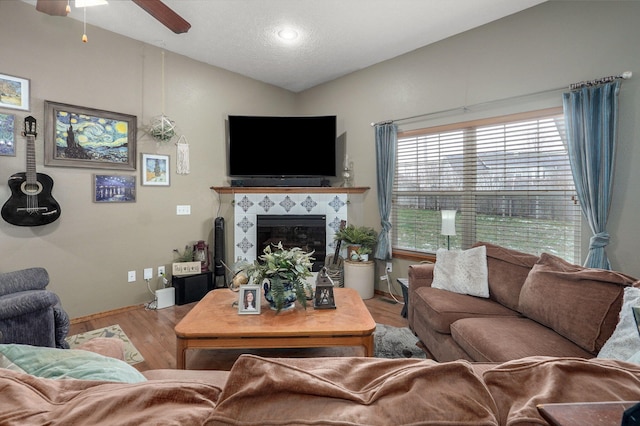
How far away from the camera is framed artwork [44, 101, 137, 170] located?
9.72 ft

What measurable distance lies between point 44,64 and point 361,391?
4.01 meters

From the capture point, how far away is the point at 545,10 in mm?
2781

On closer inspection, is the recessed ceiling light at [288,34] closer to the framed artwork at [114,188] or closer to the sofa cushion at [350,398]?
the framed artwork at [114,188]

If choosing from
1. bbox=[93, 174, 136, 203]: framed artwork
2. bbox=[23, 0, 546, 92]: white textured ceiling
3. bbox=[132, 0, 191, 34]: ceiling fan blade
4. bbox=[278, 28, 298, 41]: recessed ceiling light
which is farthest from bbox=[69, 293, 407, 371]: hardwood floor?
bbox=[278, 28, 298, 41]: recessed ceiling light

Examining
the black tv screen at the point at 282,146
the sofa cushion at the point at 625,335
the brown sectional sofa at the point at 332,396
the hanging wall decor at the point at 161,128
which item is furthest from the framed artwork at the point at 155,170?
the sofa cushion at the point at 625,335

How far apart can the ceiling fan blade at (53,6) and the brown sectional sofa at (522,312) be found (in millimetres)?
3098

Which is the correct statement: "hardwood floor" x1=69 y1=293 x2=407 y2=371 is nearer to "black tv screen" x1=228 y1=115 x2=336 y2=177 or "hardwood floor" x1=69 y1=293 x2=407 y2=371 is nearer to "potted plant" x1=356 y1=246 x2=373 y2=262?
"potted plant" x1=356 y1=246 x2=373 y2=262

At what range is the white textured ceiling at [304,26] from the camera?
9.23ft

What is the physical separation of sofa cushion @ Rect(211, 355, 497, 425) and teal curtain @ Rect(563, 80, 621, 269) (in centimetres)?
280

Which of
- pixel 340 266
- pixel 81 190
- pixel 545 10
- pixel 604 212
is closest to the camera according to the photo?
pixel 604 212

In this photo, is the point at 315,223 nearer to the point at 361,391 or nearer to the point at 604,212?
the point at 604,212

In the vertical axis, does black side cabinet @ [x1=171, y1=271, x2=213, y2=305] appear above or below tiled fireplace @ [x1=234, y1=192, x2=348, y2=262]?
below

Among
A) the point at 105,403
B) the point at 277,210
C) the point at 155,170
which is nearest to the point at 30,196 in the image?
the point at 155,170

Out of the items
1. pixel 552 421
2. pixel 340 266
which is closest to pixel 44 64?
pixel 340 266
